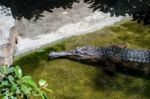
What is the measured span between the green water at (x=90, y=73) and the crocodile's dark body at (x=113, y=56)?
0.12m

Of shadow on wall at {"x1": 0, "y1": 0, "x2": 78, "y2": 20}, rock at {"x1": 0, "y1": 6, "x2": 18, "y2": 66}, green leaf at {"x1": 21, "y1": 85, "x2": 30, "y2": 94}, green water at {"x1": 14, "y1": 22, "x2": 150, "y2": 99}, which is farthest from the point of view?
shadow on wall at {"x1": 0, "y1": 0, "x2": 78, "y2": 20}

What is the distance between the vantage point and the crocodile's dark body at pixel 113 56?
6.00 meters

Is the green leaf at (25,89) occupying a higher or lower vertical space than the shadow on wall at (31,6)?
lower

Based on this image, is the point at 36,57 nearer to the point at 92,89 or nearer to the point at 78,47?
the point at 78,47

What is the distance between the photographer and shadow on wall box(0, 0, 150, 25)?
24.0 ft

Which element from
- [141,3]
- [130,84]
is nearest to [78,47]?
[130,84]

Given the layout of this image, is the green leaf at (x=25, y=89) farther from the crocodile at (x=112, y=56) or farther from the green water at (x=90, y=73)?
the crocodile at (x=112, y=56)

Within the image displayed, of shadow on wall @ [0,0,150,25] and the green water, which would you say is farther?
shadow on wall @ [0,0,150,25]

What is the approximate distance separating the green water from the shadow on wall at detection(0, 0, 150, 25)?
43cm

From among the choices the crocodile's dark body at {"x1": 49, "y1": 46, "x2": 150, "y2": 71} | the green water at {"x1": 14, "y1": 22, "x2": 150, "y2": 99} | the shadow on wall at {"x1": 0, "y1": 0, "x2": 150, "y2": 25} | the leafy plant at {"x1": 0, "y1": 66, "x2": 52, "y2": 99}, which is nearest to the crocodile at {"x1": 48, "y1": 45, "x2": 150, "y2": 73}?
the crocodile's dark body at {"x1": 49, "y1": 46, "x2": 150, "y2": 71}

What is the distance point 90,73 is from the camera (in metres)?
6.03

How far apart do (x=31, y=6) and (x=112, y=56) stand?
2320 millimetres

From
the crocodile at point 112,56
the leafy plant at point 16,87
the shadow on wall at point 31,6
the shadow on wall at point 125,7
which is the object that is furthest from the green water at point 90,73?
the leafy plant at point 16,87

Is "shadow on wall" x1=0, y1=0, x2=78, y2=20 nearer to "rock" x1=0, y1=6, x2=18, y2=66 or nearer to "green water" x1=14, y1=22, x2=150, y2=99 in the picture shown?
"rock" x1=0, y1=6, x2=18, y2=66
